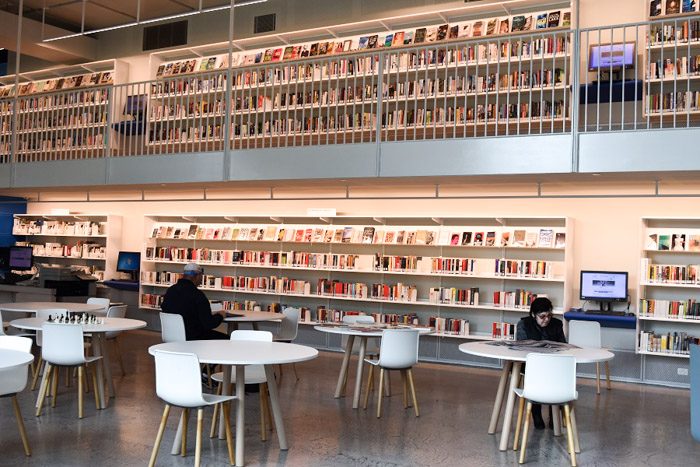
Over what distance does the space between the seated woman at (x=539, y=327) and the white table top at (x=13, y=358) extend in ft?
11.8

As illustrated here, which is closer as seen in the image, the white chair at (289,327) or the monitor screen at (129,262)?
the white chair at (289,327)

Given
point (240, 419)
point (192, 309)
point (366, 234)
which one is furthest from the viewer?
point (366, 234)

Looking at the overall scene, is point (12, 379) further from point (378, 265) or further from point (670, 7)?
point (670, 7)

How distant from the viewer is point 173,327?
651cm

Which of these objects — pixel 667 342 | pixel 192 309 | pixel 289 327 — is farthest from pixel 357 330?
pixel 667 342

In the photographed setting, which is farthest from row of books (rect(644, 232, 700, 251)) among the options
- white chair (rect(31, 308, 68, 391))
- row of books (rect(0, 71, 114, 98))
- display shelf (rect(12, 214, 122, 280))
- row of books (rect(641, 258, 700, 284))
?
row of books (rect(0, 71, 114, 98))

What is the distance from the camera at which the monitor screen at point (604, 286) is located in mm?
8133

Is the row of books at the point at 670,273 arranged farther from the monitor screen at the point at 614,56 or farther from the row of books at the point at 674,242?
the monitor screen at the point at 614,56

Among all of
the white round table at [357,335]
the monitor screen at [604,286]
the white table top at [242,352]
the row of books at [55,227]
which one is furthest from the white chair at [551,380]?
the row of books at [55,227]

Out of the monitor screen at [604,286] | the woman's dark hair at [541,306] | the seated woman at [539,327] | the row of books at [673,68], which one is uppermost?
the row of books at [673,68]

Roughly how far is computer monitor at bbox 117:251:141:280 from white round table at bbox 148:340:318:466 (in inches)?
264

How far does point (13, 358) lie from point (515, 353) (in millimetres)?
3180

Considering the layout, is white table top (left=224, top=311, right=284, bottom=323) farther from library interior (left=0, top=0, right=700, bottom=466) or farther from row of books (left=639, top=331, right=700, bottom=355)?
row of books (left=639, top=331, right=700, bottom=355)

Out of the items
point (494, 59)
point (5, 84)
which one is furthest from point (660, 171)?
point (5, 84)
